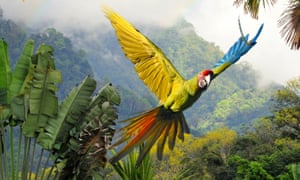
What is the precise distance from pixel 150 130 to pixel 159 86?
19 cm

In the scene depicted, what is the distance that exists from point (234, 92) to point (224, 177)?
7105 cm

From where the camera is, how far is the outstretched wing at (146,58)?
1.81m

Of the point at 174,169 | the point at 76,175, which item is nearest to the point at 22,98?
the point at 76,175

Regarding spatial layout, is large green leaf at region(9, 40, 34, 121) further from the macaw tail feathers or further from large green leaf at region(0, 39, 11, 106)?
the macaw tail feathers

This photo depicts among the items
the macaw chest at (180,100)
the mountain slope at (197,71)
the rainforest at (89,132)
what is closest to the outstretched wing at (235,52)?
the macaw chest at (180,100)

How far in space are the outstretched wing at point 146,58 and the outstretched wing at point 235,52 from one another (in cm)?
15

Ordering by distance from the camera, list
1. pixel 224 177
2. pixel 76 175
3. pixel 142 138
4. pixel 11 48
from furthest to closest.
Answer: pixel 11 48
pixel 224 177
pixel 76 175
pixel 142 138

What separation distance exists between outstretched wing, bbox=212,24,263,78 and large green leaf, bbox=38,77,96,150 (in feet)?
13.6

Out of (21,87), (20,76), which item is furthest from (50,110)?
(20,76)

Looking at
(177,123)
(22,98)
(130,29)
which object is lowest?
(177,123)

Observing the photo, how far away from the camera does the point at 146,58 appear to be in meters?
1.84

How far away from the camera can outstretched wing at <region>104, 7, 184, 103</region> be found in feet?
5.95

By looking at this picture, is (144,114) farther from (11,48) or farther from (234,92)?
(234,92)

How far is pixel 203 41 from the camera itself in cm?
10662
